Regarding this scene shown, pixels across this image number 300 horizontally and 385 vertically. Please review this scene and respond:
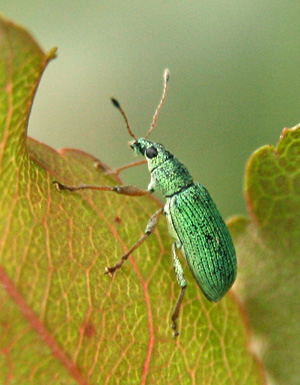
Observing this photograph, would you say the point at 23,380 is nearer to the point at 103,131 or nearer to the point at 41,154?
the point at 41,154

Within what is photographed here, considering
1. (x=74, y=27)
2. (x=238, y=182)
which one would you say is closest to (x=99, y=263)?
(x=238, y=182)

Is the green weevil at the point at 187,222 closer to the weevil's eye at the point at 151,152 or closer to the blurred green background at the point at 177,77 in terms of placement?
the weevil's eye at the point at 151,152

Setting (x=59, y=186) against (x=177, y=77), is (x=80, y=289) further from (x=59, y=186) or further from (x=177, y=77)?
(x=177, y=77)

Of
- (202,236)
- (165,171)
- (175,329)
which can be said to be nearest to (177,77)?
(165,171)

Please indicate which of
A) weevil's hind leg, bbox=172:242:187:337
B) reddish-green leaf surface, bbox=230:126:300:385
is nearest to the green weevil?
weevil's hind leg, bbox=172:242:187:337

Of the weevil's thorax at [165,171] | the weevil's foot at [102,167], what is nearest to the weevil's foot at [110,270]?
the weevil's foot at [102,167]

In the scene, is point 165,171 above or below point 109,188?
above

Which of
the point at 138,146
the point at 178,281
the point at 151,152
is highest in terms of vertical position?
the point at 138,146
